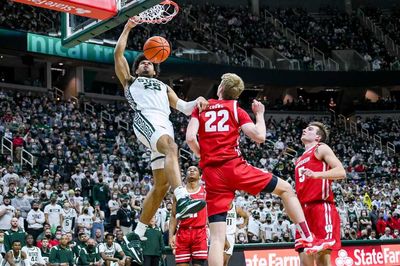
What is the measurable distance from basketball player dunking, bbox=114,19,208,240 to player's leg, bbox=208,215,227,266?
0.49 m

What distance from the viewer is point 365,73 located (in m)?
42.7

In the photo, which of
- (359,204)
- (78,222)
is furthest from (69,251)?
(359,204)

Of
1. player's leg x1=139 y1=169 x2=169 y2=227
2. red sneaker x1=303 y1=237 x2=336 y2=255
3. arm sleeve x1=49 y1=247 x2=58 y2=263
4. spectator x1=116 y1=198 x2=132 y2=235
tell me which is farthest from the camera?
spectator x1=116 y1=198 x2=132 y2=235

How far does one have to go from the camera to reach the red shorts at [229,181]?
25.7 feet

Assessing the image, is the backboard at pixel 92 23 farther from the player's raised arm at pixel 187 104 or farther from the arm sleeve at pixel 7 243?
the arm sleeve at pixel 7 243

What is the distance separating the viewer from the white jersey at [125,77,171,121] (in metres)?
8.38

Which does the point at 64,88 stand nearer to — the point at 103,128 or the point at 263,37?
Result: the point at 103,128

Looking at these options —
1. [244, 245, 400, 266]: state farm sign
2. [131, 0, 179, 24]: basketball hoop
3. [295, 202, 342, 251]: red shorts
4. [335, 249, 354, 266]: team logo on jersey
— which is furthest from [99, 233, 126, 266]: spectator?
[295, 202, 342, 251]: red shorts

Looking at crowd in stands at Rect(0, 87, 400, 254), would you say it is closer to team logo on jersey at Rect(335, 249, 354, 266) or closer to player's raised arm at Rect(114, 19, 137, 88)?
team logo on jersey at Rect(335, 249, 354, 266)

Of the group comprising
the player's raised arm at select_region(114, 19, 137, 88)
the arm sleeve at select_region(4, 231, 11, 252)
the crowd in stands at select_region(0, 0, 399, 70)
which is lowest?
the arm sleeve at select_region(4, 231, 11, 252)

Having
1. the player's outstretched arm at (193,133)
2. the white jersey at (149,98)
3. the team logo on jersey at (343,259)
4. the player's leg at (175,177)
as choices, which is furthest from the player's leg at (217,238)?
the team logo on jersey at (343,259)

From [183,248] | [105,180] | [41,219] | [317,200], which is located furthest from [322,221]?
[105,180]

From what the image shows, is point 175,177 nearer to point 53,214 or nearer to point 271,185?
point 271,185

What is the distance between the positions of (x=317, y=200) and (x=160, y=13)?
3900 mm
